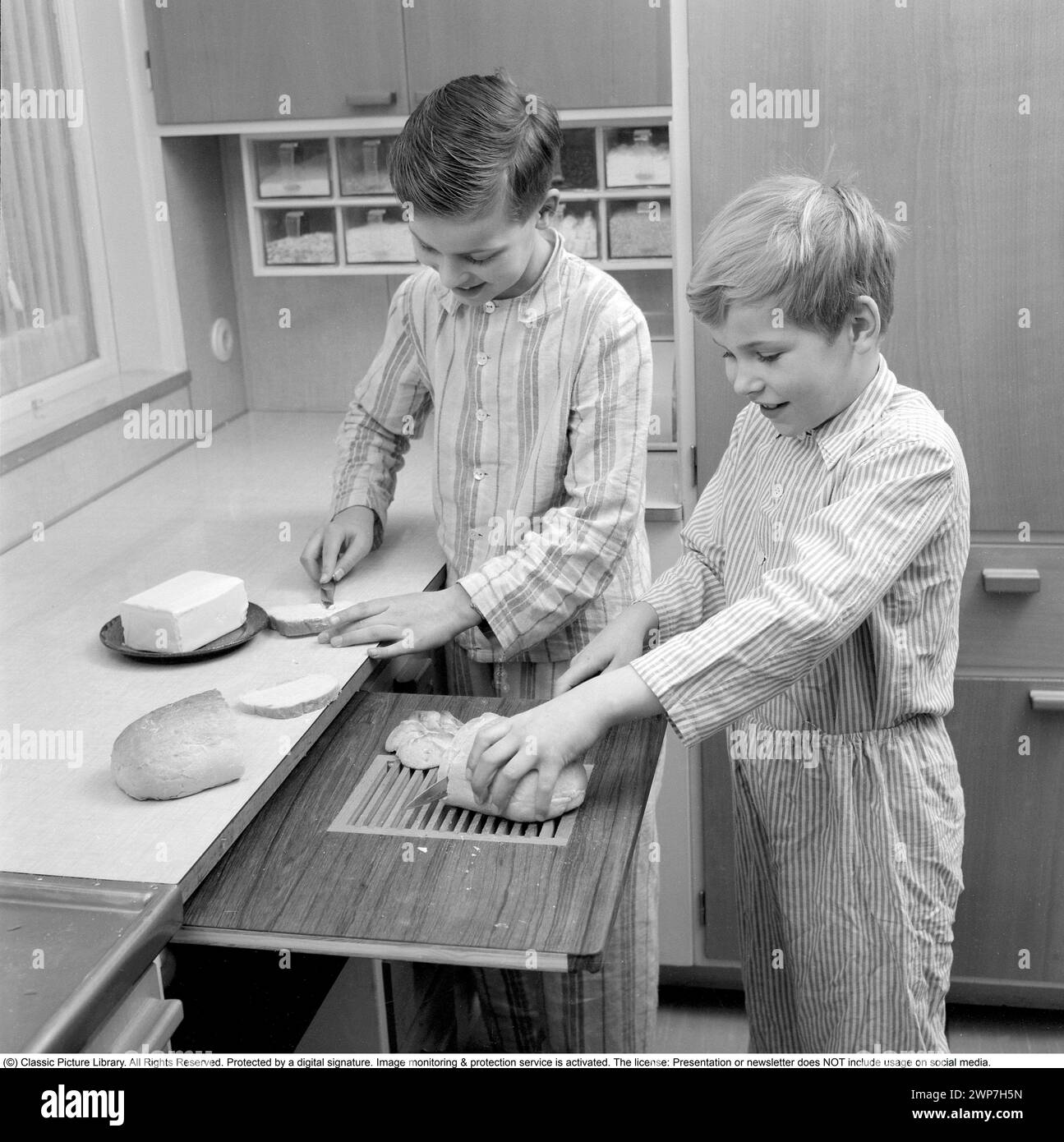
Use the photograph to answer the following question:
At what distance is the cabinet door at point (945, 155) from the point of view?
1567mm

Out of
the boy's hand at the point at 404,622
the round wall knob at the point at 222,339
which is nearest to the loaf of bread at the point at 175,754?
the boy's hand at the point at 404,622

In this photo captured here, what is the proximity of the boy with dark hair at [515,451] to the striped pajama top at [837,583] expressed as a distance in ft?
0.72

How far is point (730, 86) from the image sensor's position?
163 cm

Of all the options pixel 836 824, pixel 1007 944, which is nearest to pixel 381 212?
pixel 836 824

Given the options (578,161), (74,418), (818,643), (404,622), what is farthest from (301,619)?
(578,161)

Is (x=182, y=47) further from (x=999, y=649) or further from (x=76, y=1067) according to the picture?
(x=76, y=1067)

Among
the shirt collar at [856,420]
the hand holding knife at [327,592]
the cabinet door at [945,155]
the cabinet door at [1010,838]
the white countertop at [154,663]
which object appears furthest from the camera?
the cabinet door at [1010,838]

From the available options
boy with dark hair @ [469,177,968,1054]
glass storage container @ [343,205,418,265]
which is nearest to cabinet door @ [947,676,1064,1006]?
boy with dark hair @ [469,177,968,1054]

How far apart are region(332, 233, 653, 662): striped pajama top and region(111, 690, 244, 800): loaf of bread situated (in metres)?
0.40

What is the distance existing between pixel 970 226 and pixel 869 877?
3.01 feet

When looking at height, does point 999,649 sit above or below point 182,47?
below

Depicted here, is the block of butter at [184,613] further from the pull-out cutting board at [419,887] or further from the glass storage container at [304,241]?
the glass storage container at [304,241]

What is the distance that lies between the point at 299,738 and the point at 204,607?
0.80ft

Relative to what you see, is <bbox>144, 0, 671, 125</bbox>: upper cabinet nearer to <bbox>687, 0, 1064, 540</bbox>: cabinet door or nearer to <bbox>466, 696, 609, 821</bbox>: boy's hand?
<bbox>687, 0, 1064, 540</bbox>: cabinet door
